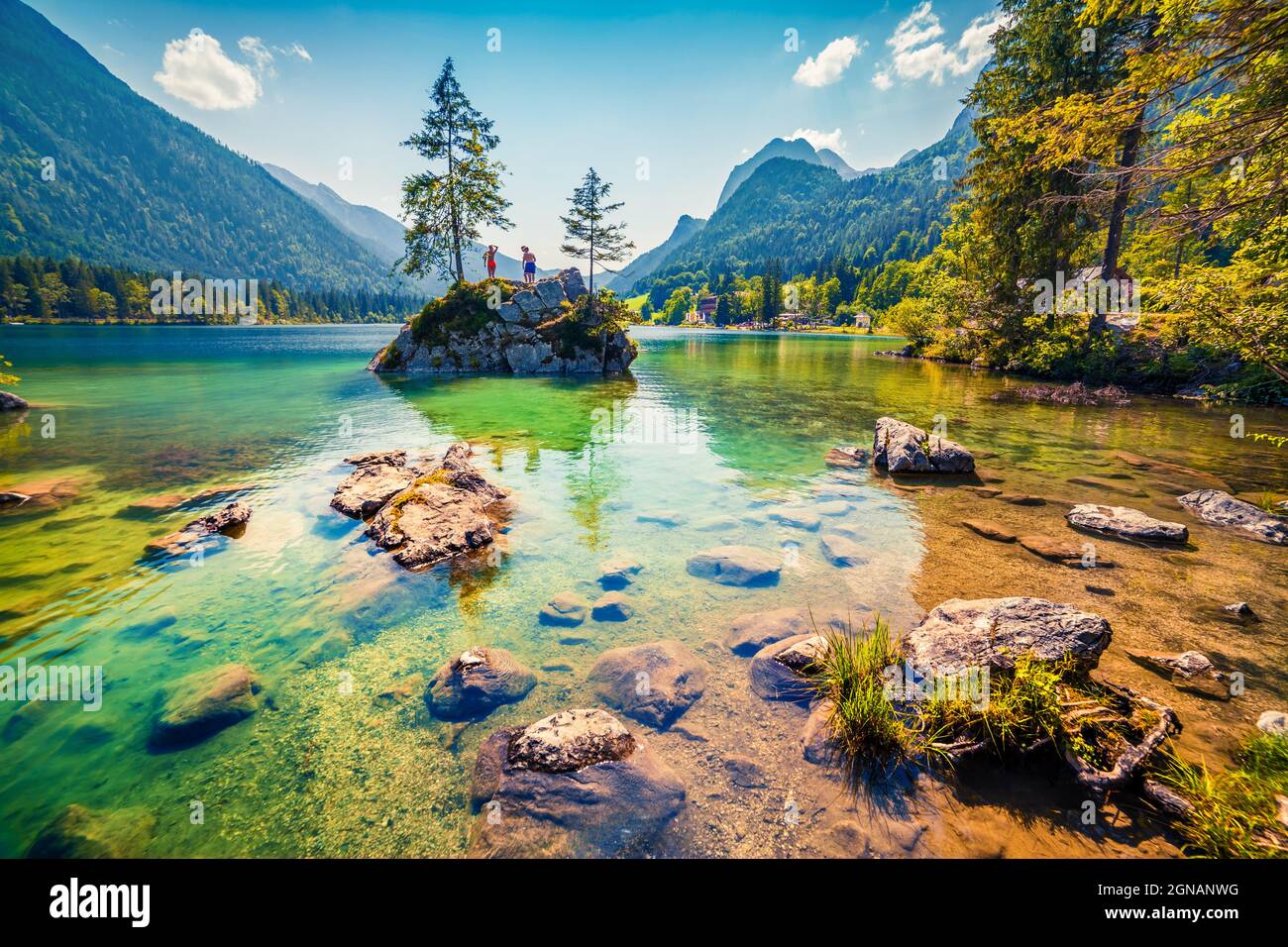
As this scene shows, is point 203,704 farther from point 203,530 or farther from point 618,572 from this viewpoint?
point 203,530

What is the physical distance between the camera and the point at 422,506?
11891 millimetres

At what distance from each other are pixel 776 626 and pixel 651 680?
2.36m

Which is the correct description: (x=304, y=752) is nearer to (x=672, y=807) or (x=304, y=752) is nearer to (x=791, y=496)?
(x=672, y=807)

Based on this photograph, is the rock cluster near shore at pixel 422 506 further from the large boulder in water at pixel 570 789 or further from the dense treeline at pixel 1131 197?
the dense treeline at pixel 1131 197

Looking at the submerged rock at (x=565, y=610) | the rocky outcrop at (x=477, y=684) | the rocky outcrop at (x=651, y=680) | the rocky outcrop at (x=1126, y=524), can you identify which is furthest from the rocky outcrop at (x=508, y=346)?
the rocky outcrop at (x=651, y=680)

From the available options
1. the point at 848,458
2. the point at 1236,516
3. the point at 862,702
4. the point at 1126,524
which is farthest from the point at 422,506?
the point at 1236,516

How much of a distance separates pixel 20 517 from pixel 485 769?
14.9m

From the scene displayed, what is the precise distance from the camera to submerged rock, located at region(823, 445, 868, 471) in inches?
679

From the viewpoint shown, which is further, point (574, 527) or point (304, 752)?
point (574, 527)

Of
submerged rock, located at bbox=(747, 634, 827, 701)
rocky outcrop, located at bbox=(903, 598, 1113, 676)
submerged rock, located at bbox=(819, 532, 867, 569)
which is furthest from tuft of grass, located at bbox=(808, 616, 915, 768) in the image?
submerged rock, located at bbox=(819, 532, 867, 569)

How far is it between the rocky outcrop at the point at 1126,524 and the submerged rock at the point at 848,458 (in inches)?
243

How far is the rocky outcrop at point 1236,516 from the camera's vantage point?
1056 centimetres
